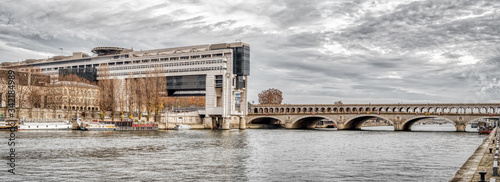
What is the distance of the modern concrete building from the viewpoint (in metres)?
129

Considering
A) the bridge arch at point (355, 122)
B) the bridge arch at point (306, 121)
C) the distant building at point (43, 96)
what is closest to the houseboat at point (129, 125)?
the distant building at point (43, 96)

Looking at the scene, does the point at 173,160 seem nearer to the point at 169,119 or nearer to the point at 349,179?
the point at 349,179

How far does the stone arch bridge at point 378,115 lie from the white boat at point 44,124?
6237cm

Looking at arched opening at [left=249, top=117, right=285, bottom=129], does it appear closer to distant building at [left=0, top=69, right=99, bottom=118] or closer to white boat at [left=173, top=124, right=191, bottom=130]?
white boat at [left=173, top=124, right=191, bottom=130]

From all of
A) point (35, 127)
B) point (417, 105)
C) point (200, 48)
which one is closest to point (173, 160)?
point (35, 127)

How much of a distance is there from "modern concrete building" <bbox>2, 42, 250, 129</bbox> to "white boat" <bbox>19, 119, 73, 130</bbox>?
76.3 ft

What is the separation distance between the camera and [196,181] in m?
26.5

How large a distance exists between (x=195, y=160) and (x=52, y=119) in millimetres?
76148

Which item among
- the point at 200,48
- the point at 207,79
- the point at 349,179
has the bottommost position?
the point at 349,179

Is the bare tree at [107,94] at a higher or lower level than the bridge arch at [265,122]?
higher

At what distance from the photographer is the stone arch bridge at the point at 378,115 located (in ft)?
397

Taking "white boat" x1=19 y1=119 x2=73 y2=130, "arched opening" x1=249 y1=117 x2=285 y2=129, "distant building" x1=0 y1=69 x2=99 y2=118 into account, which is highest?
"distant building" x1=0 y1=69 x2=99 y2=118

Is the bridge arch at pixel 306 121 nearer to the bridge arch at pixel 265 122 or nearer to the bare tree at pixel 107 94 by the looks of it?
the bridge arch at pixel 265 122

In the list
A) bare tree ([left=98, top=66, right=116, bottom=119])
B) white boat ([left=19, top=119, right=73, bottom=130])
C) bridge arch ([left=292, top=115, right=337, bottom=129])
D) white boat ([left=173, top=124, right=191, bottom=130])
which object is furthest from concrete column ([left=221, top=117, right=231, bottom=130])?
white boat ([left=19, top=119, right=73, bottom=130])
